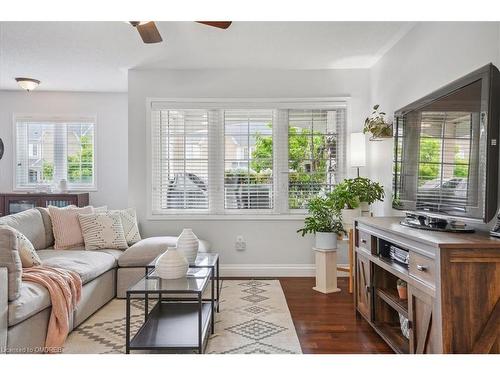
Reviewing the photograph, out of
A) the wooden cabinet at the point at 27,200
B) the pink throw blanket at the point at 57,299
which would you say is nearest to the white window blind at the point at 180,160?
the wooden cabinet at the point at 27,200

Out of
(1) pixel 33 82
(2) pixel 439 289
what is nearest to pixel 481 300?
(2) pixel 439 289

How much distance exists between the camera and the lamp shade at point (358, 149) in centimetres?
414

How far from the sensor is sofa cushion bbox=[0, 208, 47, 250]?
329 cm

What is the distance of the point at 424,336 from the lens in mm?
1896

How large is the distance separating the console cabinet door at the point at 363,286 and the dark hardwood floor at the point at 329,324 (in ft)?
0.41

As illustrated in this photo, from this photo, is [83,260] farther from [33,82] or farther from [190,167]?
[33,82]

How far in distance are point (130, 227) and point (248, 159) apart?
159cm

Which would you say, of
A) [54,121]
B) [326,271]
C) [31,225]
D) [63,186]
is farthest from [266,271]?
[54,121]

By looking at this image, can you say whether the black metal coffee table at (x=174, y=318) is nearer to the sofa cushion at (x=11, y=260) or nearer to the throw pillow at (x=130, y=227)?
the sofa cushion at (x=11, y=260)

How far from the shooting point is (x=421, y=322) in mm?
1938

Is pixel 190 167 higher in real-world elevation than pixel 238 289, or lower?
higher

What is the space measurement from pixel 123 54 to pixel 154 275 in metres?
2.54
